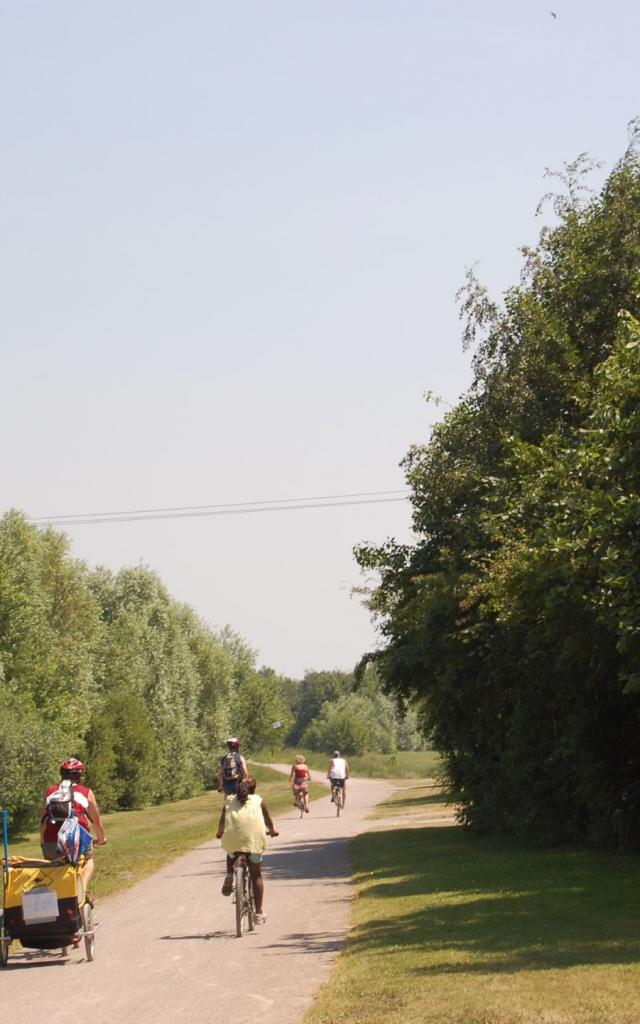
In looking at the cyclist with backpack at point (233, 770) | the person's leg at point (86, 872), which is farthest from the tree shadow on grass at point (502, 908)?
the person's leg at point (86, 872)

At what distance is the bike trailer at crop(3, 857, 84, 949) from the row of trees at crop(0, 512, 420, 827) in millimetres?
24127

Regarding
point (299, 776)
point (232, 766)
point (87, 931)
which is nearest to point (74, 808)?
point (87, 931)

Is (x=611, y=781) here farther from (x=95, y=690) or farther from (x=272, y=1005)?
(x=95, y=690)

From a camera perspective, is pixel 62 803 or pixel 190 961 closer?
pixel 190 961

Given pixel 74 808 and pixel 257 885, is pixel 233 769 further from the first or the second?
pixel 74 808

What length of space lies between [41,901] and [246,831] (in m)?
2.89

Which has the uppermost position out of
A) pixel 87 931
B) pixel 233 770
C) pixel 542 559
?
pixel 542 559

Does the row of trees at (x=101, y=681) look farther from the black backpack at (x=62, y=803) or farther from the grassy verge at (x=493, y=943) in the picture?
the black backpack at (x=62, y=803)

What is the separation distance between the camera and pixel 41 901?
13180mm

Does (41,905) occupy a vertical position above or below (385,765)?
above

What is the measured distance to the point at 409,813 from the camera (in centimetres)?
4503

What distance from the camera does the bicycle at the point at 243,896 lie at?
14.9 metres

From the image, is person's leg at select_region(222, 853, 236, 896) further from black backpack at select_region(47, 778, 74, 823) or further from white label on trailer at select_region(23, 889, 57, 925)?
white label on trailer at select_region(23, 889, 57, 925)

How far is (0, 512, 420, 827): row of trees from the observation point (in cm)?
5353
